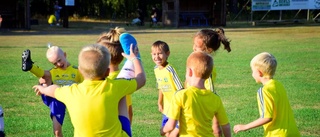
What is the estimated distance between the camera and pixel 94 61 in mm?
4656

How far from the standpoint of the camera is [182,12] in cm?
4788

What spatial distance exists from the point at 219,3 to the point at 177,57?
1144 inches

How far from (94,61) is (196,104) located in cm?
112

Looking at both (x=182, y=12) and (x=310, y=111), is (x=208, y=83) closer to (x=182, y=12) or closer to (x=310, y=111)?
(x=310, y=111)

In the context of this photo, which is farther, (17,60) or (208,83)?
(17,60)

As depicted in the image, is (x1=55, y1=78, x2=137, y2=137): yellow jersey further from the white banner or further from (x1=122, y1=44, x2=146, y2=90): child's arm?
the white banner

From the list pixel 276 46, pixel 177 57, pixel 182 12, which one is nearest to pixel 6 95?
pixel 177 57

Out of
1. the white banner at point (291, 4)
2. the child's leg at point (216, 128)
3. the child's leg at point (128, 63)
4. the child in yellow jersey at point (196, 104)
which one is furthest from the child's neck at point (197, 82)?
the white banner at point (291, 4)

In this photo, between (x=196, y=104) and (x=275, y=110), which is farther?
(x=275, y=110)

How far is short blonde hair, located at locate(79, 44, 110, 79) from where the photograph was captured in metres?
4.66

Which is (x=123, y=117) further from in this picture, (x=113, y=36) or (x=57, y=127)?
(x=57, y=127)

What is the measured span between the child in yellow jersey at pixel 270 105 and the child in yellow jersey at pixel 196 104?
1.75ft

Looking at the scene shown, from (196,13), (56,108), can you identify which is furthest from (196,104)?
(196,13)

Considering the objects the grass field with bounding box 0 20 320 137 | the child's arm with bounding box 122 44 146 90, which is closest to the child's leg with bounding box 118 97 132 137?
the child's arm with bounding box 122 44 146 90
